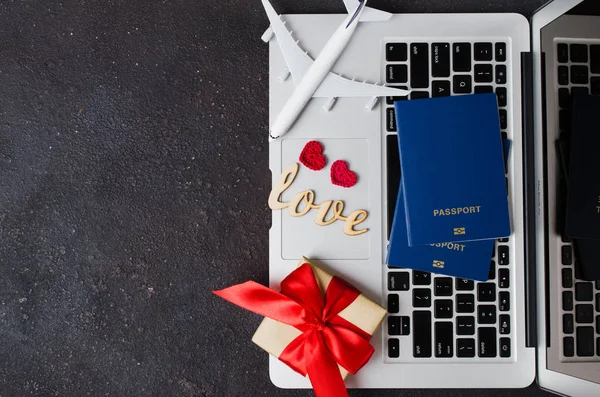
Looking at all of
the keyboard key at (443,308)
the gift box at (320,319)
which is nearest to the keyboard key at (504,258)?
the keyboard key at (443,308)

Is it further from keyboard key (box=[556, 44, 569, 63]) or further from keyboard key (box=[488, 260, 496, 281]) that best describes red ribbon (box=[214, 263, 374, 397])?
keyboard key (box=[556, 44, 569, 63])

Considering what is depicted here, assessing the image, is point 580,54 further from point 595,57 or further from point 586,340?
point 586,340

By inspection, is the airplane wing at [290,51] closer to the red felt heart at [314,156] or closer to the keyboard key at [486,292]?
the red felt heart at [314,156]

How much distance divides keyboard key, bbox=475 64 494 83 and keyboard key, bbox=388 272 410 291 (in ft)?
1.08

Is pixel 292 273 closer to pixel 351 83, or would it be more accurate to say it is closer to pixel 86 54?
pixel 351 83

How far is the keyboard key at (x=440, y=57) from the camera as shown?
779 millimetres

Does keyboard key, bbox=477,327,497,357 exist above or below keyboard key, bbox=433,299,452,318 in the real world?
below

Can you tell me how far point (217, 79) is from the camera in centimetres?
86

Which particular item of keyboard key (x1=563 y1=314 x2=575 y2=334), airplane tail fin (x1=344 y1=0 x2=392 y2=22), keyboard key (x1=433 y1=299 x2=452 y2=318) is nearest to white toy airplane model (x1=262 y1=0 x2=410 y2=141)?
airplane tail fin (x1=344 y1=0 x2=392 y2=22)

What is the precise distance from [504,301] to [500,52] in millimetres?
395

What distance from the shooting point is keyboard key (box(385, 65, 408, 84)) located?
78 centimetres

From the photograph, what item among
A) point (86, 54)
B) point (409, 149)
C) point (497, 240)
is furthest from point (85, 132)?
point (497, 240)

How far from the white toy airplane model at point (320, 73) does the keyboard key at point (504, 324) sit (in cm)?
39

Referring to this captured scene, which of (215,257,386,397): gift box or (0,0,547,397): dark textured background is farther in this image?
(0,0,547,397): dark textured background
